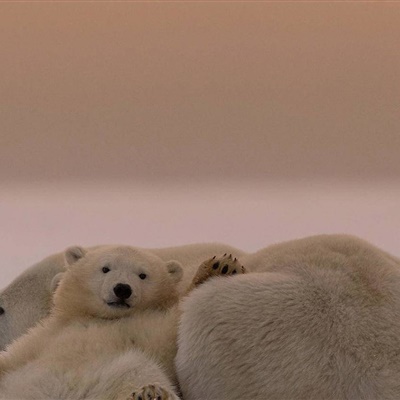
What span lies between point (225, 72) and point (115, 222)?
80 cm

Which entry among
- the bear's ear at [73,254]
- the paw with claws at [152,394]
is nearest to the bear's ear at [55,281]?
the bear's ear at [73,254]

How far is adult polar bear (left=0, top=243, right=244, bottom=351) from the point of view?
2.16 metres

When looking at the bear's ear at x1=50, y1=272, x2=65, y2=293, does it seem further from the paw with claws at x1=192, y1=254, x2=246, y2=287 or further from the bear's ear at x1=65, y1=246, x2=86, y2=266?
the paw with claws at x1=192, y1=254, x2=246, y2=287

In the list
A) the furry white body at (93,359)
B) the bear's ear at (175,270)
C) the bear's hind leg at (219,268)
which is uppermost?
the bear's hind leg at (219,268)

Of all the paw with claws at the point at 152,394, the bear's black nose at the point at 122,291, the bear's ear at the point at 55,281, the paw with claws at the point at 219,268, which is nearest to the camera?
the paw with claws at the point at 152,394

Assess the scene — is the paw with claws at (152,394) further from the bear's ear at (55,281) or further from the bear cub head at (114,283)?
the bear's ear at (55,281)

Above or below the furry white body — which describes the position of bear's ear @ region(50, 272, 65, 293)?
below

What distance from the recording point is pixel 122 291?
1671 mm

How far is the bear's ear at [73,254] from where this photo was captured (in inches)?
73.3

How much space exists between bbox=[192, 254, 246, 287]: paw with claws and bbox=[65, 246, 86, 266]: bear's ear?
1.46 feet

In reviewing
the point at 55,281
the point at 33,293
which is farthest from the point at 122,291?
the point at 33,293

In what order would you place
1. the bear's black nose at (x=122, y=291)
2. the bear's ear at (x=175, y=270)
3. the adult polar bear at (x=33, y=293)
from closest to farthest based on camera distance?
the bear's black nose at (x=122, y=291) → the bear's ear at (x=175, y=270) → the adult polar bear at (x=33, y=293)

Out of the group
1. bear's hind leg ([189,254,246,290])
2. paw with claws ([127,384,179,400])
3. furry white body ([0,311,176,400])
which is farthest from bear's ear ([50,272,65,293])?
paw with claws ([127,384,179,400])

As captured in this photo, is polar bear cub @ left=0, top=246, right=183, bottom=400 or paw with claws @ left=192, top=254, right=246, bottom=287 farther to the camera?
paw with claws @ left=192, top=254, right=246, bottom=287
